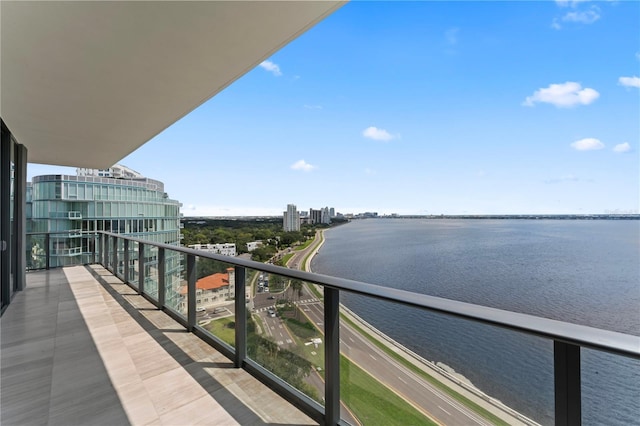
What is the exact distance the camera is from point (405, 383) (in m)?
1.40

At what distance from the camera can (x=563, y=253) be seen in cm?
2695

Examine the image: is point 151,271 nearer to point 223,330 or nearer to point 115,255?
point 223,330

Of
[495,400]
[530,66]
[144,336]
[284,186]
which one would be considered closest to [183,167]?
[284,186]

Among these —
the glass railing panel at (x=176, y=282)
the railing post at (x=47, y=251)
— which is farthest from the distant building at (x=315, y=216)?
the glass railing panel at (x=176, y=282)

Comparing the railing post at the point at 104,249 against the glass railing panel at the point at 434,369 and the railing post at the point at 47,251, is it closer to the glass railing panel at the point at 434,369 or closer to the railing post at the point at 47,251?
the railing post at the point at 47,251

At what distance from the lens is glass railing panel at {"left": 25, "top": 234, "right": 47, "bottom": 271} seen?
6484mm

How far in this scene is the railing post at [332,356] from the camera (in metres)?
1.79

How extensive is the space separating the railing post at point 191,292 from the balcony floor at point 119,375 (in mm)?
141

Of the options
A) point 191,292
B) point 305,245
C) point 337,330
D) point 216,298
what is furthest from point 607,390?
point 305,245

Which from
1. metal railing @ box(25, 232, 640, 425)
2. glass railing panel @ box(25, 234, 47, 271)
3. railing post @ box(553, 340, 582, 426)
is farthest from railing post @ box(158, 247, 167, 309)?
glass railing panel @ box(25, 234, 47, 271)

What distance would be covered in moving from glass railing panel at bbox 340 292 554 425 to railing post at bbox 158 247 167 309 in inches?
123

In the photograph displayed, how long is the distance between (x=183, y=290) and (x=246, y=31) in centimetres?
285

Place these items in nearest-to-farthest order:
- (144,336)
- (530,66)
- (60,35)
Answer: (60,35), (144,336), (530,66)

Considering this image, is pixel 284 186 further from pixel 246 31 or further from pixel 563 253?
pixel 246 31
